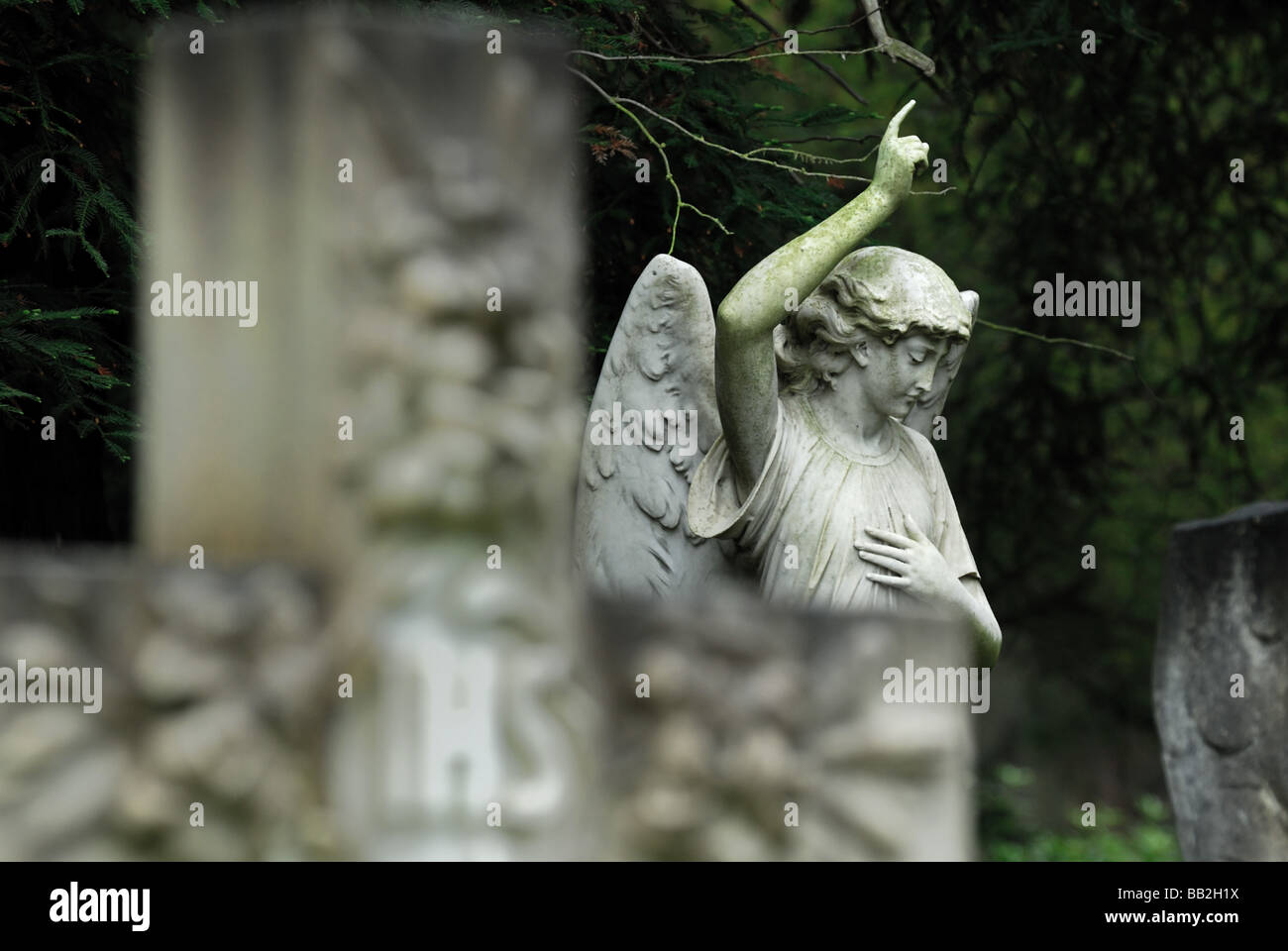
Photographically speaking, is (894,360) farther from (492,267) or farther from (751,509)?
(492,267)

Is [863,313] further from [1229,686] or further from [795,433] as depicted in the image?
[1229,686]

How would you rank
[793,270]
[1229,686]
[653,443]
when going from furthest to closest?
[1229,686] < [653,443] < [793,270]

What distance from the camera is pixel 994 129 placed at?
8312 millimetres

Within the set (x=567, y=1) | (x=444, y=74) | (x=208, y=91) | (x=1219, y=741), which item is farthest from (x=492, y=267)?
(x=1219, y=741)

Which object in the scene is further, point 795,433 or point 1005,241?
point 1005,241

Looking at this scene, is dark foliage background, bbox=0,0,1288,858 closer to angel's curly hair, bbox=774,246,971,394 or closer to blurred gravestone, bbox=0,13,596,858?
angel's curly hair, bbox=774,246,971,394

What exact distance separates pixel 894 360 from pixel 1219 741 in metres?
3.39

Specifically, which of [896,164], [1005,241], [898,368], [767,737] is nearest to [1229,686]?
[898,368]

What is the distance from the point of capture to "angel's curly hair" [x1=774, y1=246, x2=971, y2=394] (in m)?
4.15

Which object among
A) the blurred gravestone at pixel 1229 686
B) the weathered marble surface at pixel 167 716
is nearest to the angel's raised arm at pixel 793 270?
the weathered marble surface at pixel 167 716

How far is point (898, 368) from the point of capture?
420 centimetres

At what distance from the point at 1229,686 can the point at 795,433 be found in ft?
11.0

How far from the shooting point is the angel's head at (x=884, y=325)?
13.6ft

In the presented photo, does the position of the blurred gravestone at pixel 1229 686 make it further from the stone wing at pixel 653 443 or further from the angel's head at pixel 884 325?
the stone wing at pixel 653 443
